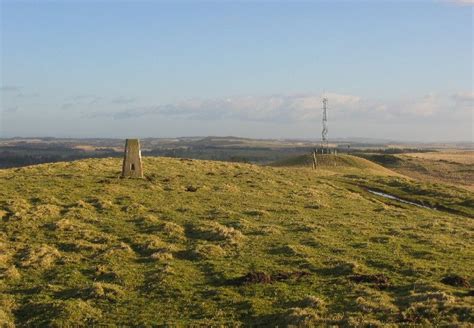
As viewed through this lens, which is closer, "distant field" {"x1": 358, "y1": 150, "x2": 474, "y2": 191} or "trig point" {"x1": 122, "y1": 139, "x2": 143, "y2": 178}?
"trig point" {"x1": 122, "y1": 139, "x2": 143, "y2": 178}

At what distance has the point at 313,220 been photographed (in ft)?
96.0

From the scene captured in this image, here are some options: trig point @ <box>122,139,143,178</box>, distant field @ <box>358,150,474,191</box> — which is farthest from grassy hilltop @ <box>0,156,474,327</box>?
distant field @ <box>358,150,474,191</box>

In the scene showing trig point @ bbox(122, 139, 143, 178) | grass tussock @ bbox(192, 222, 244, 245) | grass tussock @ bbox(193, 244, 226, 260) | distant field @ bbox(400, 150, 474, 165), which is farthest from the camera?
distant field @ bbox(400, 150, 474, 165)

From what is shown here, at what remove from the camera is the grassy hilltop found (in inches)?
594

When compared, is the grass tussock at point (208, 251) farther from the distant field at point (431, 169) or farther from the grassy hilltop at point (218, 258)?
the distant field at point (431, 169)

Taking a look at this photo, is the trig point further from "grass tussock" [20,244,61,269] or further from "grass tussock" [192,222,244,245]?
Result: "grass tussock" [20,244,61,269]

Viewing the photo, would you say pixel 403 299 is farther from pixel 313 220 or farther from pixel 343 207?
pixel 343 207

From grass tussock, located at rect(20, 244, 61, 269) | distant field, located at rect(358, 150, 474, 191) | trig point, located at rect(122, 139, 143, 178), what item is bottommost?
distant field, located at rect(358, 150, 474, 191)

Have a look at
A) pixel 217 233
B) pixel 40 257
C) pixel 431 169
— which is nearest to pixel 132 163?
pixel 217 233

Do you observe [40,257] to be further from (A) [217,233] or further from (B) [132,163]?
(B) [132,163]

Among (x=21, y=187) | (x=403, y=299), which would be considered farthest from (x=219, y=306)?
(x=21, y=187)

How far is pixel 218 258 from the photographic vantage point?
21.0 metres

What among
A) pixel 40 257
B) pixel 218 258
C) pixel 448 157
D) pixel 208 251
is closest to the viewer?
pixel 218 258

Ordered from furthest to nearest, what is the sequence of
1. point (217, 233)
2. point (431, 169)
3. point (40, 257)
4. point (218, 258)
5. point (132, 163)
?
point (431, 169) < point (132, 163) < point (217, 233) < point (40, 257) < point (218, 258)
